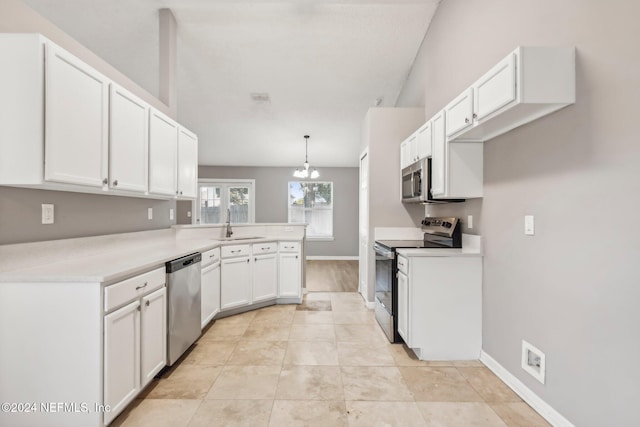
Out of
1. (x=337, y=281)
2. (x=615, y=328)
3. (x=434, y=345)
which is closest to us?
(x=615, y=328)

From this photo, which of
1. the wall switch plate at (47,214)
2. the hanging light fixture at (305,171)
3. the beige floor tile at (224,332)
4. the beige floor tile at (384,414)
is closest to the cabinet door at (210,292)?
the beige floor tile at (224,332)

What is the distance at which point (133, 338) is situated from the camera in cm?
189

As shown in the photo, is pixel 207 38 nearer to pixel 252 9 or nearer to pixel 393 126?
pixel 252 9

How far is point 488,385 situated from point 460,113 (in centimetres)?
198

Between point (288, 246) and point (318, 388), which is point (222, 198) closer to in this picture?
point (288, 246)

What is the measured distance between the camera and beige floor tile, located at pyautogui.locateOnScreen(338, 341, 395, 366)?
2.56 metres

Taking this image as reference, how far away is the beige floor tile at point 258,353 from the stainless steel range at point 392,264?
1030 mm

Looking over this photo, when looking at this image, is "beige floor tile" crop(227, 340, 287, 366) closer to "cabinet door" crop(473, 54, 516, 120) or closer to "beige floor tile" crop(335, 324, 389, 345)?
"beige floor tile" crop(335, 324, 389, 345)

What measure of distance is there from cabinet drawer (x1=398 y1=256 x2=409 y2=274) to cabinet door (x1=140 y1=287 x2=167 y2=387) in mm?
1928

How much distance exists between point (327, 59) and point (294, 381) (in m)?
4.00

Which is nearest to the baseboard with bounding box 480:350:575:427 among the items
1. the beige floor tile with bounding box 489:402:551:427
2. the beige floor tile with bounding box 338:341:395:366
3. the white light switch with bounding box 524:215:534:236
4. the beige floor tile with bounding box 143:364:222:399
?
the beige floor tile with bounding box 489:402:551:427

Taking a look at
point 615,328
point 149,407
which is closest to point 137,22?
point 149,407

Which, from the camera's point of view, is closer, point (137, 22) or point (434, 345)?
point (434, 345)

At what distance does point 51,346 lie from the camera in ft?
5.25
